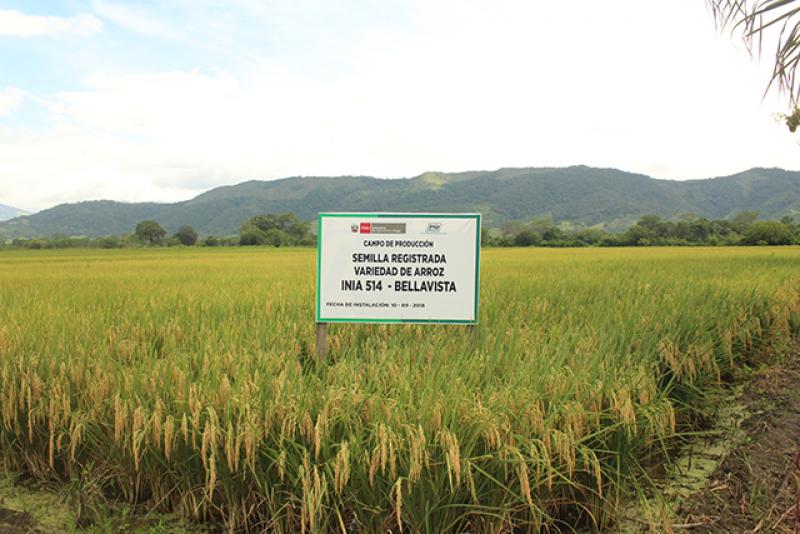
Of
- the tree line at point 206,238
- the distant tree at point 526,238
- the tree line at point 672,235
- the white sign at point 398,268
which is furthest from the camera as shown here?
the distant tree at point 526,238

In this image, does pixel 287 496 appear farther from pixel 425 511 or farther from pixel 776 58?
pixel 776 58

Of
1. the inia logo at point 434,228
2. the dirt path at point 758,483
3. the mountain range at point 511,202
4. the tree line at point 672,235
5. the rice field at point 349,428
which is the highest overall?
the mountain range at point 511,202

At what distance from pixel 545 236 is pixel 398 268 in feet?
155

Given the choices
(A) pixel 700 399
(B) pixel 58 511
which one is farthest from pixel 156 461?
(A) pixel 700 399

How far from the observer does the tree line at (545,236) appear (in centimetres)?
4329

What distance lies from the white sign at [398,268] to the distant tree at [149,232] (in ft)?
187

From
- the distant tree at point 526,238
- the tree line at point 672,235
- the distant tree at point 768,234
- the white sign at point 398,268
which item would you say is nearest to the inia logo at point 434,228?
the white sign at point 398,268

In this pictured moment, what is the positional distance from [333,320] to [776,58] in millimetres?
8101

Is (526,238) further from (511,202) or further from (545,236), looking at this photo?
(511,202)

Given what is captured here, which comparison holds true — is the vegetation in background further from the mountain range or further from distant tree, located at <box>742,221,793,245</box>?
the mountain range

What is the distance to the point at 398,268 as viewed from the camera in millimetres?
4441

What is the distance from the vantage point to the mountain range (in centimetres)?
12825

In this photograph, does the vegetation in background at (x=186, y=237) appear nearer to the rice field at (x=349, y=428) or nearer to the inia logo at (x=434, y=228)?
the rice field at (x=349, y=428)

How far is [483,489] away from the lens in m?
2.58
